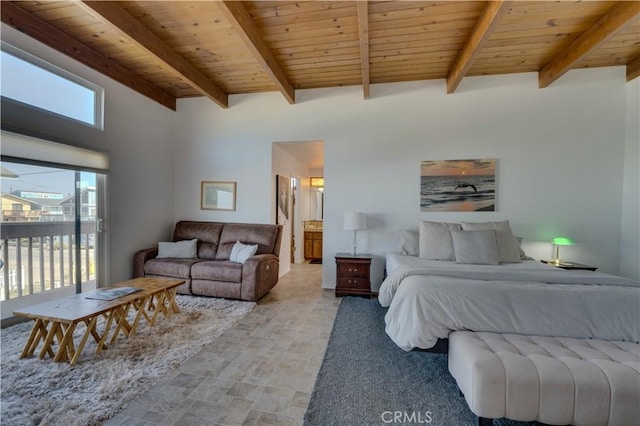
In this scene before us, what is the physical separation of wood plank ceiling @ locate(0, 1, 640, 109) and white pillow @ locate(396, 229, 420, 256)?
2.13 metres

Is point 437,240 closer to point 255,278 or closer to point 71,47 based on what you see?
point 255,278

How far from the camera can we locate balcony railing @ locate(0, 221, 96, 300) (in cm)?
270

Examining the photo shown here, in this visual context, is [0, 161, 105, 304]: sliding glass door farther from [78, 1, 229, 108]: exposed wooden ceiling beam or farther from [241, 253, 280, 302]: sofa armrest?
[241, 253, 280, 302]: sofa armrest

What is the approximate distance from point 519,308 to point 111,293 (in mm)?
3402

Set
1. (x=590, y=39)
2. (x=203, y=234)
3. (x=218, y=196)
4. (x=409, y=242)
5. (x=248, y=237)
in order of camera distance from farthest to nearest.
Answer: (x=218, y=196)
(x=203, y=234)
(x=248, y=237)
(x=409, y=242)
(x=590, y=39)

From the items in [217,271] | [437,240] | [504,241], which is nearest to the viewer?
[504,241]

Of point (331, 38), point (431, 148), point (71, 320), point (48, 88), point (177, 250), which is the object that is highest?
point (331, 38)

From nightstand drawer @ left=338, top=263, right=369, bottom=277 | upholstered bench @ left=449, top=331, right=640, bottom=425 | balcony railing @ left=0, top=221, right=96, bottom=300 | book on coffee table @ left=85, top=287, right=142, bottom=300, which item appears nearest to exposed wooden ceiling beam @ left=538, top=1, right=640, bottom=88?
upholstered bench @ left=449, top=331, right=640, bottom=425

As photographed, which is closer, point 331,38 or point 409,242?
point 331,38

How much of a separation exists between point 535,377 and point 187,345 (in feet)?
8.25

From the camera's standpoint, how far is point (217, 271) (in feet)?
11.5

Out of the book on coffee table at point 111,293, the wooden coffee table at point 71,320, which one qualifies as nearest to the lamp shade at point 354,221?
the wooden coffee table at point 71,320

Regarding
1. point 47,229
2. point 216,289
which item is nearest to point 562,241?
point 216,289

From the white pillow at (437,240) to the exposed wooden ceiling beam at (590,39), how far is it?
7.52 feet
